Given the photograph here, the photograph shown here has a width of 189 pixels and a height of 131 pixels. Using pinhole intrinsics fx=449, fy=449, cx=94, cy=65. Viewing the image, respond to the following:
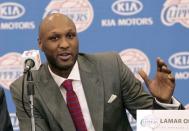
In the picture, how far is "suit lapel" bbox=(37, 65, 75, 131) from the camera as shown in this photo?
1957 millimetres

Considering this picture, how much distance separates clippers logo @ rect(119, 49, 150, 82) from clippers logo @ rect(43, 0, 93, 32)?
323mm

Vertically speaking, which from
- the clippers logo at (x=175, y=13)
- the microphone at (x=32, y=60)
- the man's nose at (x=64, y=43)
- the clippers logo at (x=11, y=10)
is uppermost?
the clippers logo at (x=11, y=10)

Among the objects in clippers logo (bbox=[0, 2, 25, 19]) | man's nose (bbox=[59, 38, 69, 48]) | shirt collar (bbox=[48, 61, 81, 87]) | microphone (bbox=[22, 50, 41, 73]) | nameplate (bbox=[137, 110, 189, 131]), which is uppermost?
clippers logo (bbox=[0, 2, 25, 19])

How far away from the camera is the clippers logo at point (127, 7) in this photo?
116 inches

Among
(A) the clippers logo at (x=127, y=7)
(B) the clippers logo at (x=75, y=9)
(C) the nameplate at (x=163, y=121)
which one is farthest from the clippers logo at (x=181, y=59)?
(C) the nameplate at (x=163, y=121)

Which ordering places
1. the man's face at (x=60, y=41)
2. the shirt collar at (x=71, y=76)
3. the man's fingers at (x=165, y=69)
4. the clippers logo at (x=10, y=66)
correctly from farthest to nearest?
1. the clippers logo at (x=10, y=66)
2. the shirt collar at (x=71, y=76)
3. the man's face at (x=60, y=41)
4. the man's fingers at (x=165, y=69)

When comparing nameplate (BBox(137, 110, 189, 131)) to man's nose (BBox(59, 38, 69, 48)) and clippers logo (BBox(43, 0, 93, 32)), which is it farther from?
clippers logo (BBox(43, 0, 93, 32))

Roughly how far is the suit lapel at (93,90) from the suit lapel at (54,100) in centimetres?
12

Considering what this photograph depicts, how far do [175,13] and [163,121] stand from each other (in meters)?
1.45

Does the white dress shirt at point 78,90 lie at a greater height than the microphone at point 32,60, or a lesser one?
lesser

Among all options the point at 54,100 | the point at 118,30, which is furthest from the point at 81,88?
the point at 118,30

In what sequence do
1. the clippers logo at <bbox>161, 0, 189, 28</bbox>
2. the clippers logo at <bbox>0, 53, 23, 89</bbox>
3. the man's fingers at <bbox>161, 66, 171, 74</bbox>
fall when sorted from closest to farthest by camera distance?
the man's fingers at <bbox>161, 66, 171, 74</bbox>, the clippers logo at <bbox>161, 0, 189, 28</bbox>, the clippers logo at <bbox>0, 53, 23, 89</bbox>

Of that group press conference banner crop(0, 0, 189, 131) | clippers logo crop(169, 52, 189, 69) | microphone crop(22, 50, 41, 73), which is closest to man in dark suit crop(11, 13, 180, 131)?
microphone crop(22, 50, 41, 73)

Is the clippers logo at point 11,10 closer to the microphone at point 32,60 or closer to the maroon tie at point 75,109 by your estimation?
the maroon tie at point 75,109
